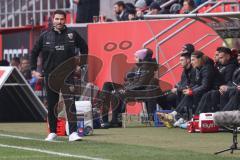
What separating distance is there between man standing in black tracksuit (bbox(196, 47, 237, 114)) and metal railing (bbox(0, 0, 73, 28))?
9.57 meters

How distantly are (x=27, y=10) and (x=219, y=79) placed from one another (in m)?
11.9

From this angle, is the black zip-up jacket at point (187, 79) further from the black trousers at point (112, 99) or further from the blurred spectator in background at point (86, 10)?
the blurred spectator in background at point (86, 10)

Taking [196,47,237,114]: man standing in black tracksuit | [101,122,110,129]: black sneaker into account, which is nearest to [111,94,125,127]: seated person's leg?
[101,122,110,129]: black sneaker

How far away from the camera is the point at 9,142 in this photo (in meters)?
15.5

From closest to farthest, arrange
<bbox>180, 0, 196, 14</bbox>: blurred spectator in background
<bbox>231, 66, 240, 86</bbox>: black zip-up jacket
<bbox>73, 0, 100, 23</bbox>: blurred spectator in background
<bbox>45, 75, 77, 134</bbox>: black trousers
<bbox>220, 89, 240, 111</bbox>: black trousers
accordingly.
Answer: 1. <bbox>45, 75, 77, 134</bbox>: black trousers
2. <bbox>220, 89, 240, 111</bbox>: black trousers
3. <bbox>231, 66, 240, 86</bbox>: black zip-up jacket
4. <bbox>180, 0, 196, 14</bbox>: blurred spectator in background
5. <bbox>73, 0, 100, 23</bbox>: blurred spectator in background

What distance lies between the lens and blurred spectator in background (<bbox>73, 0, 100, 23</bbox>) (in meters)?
25.8

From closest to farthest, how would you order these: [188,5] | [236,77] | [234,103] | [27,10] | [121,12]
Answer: [234,103] < [236,77] < [188,5] < [121,12] < [27,10]

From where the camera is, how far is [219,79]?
18672mm

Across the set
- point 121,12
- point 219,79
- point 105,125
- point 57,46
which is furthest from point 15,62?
point 57,46

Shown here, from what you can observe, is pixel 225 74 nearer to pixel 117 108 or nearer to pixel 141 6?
pixel 117 108

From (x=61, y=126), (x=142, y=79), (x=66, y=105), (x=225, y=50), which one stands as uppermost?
(x=225, y=50)

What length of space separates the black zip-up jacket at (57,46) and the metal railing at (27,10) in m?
11.5

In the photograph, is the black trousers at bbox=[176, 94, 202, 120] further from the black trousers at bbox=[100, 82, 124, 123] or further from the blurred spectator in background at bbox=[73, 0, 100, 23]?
the blurred spectator in background at bbox=[73, 0, 100, 23]

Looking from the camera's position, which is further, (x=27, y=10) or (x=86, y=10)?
(x=27, y=10)
